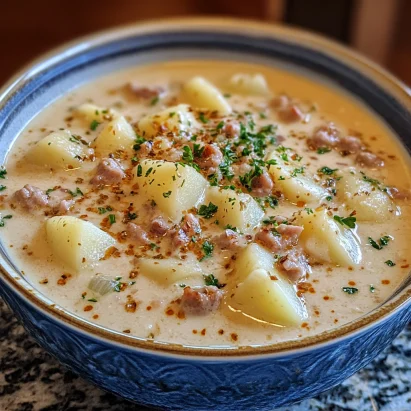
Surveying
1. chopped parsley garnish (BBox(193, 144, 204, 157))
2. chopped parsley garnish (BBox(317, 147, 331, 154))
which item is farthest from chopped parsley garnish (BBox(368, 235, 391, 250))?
chopped parsley garnish (BBox(193, 144, 204, 157))

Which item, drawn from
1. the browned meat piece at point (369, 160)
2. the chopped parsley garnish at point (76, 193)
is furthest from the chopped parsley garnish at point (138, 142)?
the browned meat piece at point (369, 160)

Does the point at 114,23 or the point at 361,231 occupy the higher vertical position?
the point at 114,23

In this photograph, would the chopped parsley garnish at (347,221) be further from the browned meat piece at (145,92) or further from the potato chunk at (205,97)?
the browned meat piece at (145,92)

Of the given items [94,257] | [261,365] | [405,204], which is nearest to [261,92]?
[405,204]

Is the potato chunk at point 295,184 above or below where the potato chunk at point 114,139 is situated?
above

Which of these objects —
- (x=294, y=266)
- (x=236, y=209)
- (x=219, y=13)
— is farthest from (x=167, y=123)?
(x=219, y=13)

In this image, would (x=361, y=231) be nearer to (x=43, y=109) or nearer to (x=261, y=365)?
Result: (x=261, y=365)
